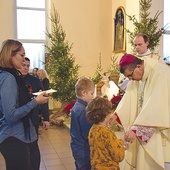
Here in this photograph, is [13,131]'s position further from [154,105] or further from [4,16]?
[4,16]

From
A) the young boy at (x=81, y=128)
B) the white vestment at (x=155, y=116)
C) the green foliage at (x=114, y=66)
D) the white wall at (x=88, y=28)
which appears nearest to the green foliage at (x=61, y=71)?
the green foliage at (x=114, y=66)

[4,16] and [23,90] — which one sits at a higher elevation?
[4,16]

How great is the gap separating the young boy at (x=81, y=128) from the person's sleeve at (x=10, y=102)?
59cm

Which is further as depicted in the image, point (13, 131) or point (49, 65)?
point (49, 65)

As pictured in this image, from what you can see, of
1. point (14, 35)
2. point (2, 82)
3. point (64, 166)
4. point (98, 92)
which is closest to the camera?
point (2, 82)

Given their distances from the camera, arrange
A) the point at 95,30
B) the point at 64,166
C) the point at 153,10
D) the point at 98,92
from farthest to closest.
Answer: the point at 95,30
the point at 153,10
the point at 98,92
the point at 64,166

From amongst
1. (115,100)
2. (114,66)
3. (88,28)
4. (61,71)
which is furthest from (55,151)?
(88,28)

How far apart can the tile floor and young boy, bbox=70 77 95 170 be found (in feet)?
4.55

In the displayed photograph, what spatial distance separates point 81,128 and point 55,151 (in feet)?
7.64

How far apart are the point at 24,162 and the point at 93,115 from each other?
0.60 meters

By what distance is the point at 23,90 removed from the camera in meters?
1.92

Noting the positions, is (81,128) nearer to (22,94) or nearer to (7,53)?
(22,94)

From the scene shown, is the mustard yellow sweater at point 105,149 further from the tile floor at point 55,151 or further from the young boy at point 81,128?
the tile floor at point 55,151

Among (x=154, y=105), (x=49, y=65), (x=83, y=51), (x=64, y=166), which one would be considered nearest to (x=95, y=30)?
(x=83, y=51)
